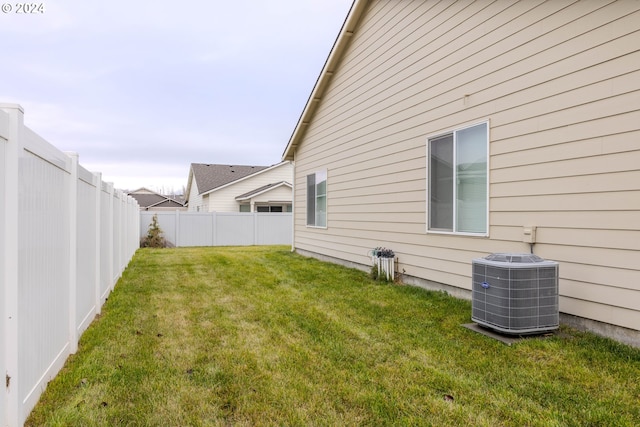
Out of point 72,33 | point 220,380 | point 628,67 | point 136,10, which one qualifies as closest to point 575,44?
point 628,67

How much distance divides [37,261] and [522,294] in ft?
13.3

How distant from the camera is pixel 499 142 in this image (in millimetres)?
5145

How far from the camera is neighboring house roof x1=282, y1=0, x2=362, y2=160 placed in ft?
28.8

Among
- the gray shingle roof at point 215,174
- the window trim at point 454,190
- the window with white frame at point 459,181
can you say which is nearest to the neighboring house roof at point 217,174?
the gray shingle roof at point 215,174

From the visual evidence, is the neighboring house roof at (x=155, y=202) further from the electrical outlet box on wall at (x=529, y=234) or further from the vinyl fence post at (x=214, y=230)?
the electrical outlet box on wall at (x=529, y=234)

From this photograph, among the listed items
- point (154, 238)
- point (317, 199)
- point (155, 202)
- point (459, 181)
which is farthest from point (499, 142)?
point (155, 202)

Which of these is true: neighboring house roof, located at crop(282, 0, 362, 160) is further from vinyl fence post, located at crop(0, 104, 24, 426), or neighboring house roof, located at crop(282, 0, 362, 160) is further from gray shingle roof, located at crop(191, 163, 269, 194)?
gray shingle roof, located at crop(191, 163, 269, 194)

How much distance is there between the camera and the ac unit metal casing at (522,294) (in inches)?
154

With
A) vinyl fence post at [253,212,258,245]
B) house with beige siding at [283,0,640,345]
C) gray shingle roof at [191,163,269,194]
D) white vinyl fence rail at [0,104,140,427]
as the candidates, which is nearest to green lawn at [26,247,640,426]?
white vinyl fence rail at [0,104,140,427]

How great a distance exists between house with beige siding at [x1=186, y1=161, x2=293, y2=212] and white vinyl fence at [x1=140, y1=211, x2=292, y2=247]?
401 centimetres

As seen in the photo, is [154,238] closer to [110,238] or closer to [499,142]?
[110,238]

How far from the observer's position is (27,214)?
2.43 metres

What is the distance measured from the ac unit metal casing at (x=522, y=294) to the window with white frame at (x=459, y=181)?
139cm

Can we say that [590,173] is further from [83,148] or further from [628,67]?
[83,148]
